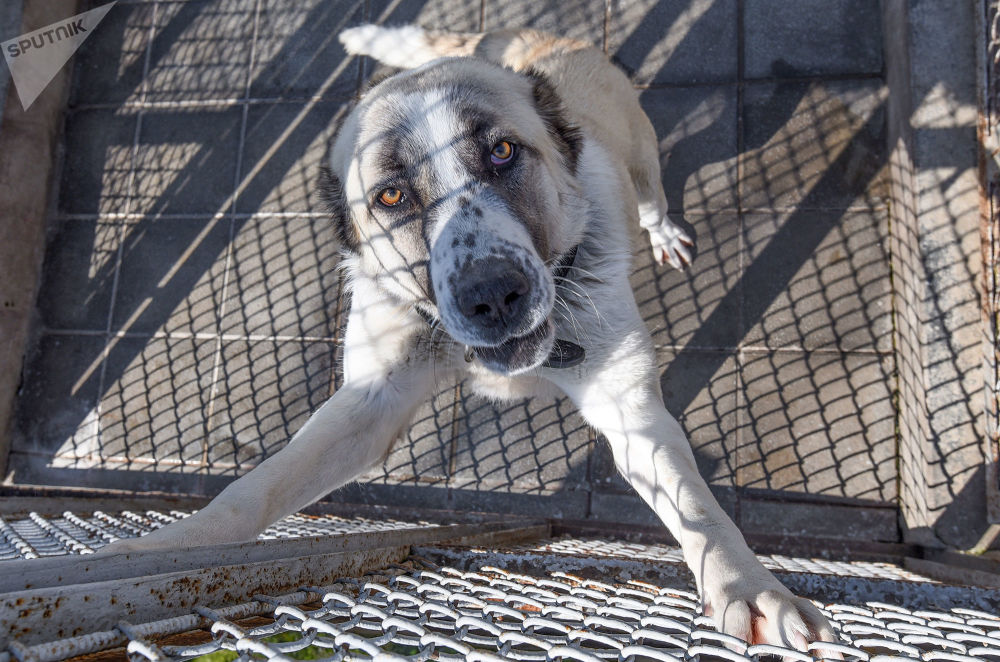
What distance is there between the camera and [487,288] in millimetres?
1637

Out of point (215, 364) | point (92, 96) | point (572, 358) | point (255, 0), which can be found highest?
point (255, 0)

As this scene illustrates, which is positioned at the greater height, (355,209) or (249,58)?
(249,58)

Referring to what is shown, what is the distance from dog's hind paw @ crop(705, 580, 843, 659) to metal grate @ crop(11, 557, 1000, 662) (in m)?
0.05

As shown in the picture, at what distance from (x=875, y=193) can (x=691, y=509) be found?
7.38 feet

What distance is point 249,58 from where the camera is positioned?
156 inches

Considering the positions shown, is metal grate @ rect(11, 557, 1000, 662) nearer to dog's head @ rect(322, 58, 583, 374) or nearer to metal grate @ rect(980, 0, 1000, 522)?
dog's head @ rect(322, 58, 583, 374)

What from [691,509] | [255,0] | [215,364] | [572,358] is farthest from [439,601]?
[255,0]

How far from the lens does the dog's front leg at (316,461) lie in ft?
5.43

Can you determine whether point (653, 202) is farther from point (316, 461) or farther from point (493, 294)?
point (316, 461)

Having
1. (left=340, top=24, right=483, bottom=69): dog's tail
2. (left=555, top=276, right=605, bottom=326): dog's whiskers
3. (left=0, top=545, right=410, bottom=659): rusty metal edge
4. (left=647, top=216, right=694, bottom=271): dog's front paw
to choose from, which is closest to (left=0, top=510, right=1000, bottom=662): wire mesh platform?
(left=0, top=545, right=410, bottom=659): rusty metal edge

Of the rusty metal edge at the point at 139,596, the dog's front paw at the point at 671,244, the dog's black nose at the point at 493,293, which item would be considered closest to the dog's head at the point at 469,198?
the dog's black nose at the point at 493,293

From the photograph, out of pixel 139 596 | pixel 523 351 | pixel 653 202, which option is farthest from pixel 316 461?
pixel 653 202

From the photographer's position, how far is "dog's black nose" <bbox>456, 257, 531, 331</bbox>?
5.38 feet

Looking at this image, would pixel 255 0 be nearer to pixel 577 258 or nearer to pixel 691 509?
pixel 577 258
